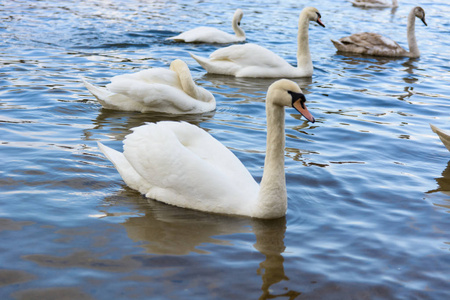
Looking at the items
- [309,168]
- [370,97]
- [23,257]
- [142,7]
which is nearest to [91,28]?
[142,7]

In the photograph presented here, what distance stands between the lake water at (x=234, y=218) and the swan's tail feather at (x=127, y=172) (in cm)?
12

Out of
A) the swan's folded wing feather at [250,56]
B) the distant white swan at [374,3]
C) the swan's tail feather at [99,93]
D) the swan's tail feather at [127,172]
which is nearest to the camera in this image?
the swan's tail feather at [127,172]

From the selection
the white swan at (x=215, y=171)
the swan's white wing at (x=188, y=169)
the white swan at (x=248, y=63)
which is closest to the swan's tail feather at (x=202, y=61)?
the white swan at (x=248, y=63)

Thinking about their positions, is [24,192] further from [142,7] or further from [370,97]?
[142,7]

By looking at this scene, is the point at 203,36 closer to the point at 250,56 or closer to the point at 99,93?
the point at 250,56

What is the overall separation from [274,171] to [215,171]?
1.83 ft

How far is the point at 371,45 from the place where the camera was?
1536 cm

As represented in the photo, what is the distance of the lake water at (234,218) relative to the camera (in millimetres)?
4621

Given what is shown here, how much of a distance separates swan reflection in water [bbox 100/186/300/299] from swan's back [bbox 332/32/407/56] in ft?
34.8

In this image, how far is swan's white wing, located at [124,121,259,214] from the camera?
566cm

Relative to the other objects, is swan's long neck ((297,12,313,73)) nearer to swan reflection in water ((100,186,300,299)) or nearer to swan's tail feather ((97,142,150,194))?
swan's tail feather ((97,142,150,194))

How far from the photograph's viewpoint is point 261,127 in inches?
352

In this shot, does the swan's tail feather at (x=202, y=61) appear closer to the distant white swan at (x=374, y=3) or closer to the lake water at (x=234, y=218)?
the lake water at (x=234, y=218)

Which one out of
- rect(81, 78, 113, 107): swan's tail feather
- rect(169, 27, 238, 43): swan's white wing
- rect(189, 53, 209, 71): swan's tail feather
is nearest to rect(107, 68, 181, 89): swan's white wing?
rect(81, 78, 113, 107): swan's tail feather
